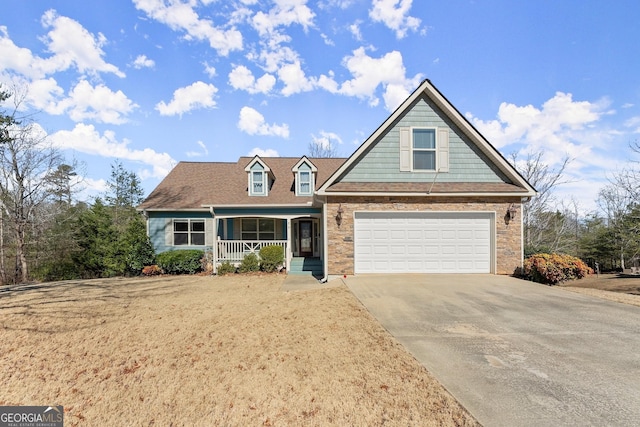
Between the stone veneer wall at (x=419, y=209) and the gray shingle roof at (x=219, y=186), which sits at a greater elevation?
the gray shingle roof at (x=219, y=186)

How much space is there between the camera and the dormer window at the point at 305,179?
15.1 meters

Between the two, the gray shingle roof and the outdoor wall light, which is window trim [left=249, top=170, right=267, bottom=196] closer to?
the gray shingle roof

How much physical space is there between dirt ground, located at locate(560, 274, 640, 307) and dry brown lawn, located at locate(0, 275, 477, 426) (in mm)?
7099

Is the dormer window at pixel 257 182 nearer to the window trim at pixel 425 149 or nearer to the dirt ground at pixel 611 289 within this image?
the window trim at pixel 425 149

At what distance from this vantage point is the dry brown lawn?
299 centimetres

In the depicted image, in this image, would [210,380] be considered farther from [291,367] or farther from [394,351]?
[394,351]

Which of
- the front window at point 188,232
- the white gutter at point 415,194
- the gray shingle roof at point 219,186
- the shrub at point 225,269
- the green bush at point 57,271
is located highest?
the gray shingle roof at point 219,186

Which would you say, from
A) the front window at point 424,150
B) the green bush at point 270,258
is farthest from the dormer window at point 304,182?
the front window at point 424,150

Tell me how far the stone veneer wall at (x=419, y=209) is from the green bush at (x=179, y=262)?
23.6 ft

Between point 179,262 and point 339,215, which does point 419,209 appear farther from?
point 179,262

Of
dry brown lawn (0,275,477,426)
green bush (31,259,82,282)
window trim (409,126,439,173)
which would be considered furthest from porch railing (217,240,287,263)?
green bush (31,259,82,282)

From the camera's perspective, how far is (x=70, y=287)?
34.6ft

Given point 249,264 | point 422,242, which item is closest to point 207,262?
point 249,264

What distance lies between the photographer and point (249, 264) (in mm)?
13094
